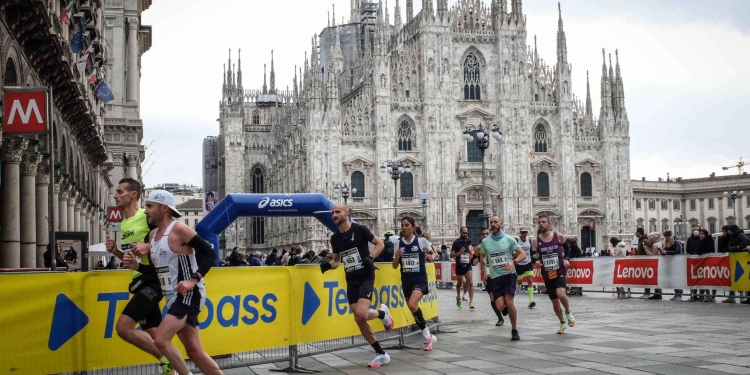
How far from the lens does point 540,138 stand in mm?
66312

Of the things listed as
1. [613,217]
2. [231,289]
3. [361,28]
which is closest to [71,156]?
[231,289]

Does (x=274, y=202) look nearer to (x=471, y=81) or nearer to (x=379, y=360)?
(x=379, y=360)

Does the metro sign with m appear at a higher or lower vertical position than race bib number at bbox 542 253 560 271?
higher

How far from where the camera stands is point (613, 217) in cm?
6600

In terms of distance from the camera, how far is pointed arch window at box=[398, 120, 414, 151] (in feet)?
209

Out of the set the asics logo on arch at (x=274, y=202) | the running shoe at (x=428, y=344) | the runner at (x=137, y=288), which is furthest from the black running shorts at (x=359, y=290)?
the asics logo on arch at (x=274, y=202)

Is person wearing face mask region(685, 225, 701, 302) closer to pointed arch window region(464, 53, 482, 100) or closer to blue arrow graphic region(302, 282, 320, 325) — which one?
blue arrow graphic region(302, 282, 320, 325)

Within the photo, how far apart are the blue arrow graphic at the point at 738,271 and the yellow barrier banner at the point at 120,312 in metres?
10.0

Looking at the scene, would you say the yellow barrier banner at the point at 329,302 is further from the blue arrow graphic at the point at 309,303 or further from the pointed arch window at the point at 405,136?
the pointed arch window at the point at 405,136

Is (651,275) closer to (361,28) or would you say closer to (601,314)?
(601,314)

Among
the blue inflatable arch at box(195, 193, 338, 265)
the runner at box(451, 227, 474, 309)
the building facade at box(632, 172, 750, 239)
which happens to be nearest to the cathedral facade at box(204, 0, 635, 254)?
the building facade at box(632, 172, 750, 239)

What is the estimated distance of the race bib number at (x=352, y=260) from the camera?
413 inches

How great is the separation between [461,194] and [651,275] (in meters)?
41.9

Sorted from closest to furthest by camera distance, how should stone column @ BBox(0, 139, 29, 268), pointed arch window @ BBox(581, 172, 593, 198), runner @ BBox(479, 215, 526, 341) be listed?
runner @ BBox(479, 215, 526, 341) → stone column @ BBox(0, 139, 29, 268) → pointed arch window @ BBox(581, 172, 593, 198)
